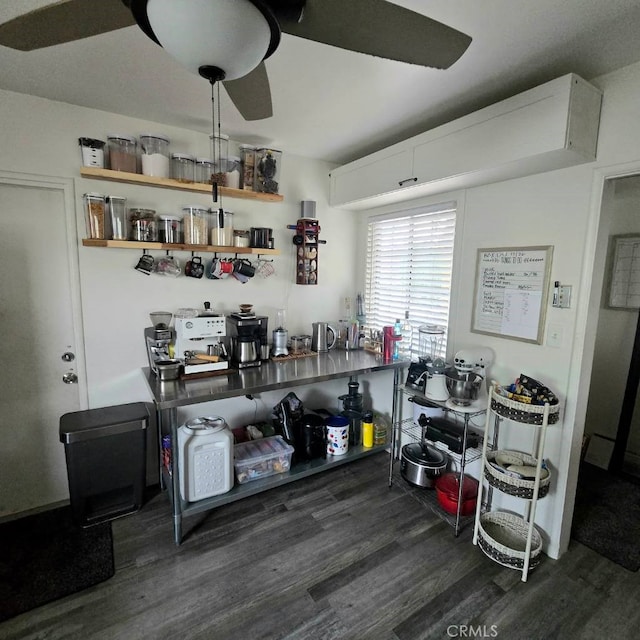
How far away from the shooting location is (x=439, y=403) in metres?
2.16

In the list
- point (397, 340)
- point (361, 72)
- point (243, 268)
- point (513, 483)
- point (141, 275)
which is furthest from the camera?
point (397, 340)

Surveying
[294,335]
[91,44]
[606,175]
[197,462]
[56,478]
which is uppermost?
[91,44]

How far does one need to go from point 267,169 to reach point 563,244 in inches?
73.7

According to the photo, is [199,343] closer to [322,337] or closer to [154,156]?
[322,337]

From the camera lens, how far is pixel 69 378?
88.3 inches

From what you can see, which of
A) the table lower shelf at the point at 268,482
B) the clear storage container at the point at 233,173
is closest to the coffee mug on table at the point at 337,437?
the table lower shelf at the point at 268,482

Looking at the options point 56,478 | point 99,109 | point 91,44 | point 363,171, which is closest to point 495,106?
point 363,171

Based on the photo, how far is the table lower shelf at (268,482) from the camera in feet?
6.63

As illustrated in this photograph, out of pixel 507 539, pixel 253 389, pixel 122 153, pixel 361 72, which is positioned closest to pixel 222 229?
pixel 122 153

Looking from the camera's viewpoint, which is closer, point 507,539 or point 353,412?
point 507,539

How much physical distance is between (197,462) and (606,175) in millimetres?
2586

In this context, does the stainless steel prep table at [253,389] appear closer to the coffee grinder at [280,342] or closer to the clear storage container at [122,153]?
the coffee grinder at [280,342]

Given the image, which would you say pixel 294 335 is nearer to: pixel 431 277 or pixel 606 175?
pixel 431 277

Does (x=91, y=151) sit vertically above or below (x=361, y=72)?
below
